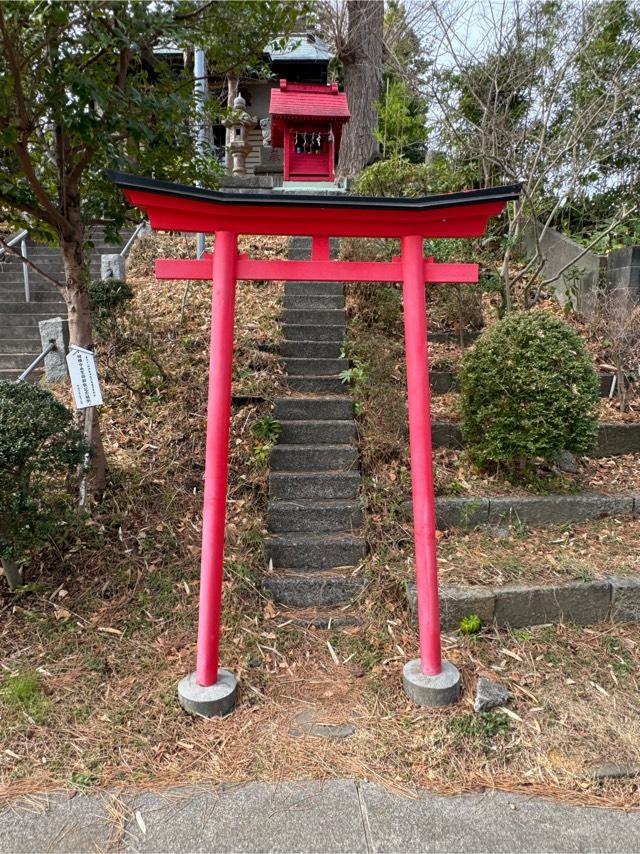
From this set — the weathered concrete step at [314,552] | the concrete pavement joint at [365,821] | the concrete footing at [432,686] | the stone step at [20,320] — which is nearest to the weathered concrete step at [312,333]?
the weathered concrete step at [314,552]

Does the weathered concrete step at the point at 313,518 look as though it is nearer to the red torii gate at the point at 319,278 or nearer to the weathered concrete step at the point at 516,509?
the weathered concrete step at the point at 516,509

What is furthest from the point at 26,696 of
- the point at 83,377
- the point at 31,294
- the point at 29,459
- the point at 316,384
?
the point at 31,294

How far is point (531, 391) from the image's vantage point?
3.91 m

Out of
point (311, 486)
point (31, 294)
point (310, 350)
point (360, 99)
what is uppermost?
point (360, 99)

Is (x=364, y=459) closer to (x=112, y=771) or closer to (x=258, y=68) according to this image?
(x=112, y=771)

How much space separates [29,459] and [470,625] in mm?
2900

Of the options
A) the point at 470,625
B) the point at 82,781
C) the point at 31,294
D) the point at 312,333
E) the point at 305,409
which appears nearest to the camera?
the point at 82,781

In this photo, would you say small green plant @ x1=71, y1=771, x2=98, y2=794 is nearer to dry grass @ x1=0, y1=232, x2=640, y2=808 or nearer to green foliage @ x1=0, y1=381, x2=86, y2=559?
dry grass @ x1=0, y1=232, x2=640, y2=808

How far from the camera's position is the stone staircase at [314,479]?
147 inches

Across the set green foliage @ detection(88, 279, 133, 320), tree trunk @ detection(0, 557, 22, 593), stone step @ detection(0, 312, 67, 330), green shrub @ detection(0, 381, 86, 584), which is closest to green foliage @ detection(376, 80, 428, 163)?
green foliage @ detection(88, 279, 133, 320)

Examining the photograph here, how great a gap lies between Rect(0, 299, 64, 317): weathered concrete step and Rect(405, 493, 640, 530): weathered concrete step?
6107 millimetres

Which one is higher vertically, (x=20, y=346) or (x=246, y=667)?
(x=20, y=346)

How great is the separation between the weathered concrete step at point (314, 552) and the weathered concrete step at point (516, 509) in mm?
533

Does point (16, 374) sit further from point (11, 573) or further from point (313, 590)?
point (313, 590)
